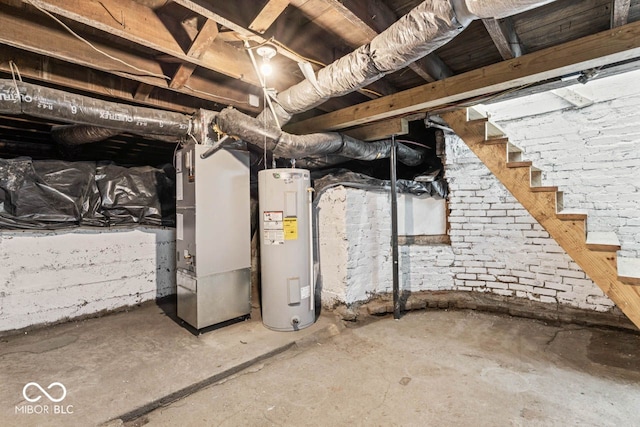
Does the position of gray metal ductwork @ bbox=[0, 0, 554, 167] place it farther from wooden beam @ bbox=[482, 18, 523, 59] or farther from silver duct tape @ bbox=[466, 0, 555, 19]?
wooden beam @ bbox=[482, 18, 523, 59]

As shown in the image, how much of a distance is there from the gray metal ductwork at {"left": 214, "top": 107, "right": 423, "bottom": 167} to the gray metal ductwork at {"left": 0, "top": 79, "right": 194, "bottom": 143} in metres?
0.38

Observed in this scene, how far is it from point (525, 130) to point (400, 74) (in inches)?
64.5

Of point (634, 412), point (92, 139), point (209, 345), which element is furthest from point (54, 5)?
point (634, 412)

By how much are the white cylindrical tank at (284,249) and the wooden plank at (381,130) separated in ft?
3.10

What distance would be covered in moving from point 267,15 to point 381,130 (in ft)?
5.97

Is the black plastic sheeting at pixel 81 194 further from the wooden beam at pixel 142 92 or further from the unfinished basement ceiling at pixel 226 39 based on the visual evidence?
the wooden beam at pixel 142 92

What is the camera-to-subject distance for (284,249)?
8.67 feet

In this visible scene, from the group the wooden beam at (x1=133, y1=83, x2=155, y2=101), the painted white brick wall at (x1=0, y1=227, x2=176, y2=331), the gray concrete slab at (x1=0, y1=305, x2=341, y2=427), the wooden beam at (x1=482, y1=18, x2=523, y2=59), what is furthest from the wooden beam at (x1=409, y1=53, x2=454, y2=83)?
the painted white brick wall at (x1=0, y1=227, x2=176, y2=331)

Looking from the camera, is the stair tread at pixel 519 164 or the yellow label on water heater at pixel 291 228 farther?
the yellow label on water heater at pixel 291 228

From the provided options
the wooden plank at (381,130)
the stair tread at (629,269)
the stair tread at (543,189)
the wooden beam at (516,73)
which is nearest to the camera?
the wooden beam at (516,73)

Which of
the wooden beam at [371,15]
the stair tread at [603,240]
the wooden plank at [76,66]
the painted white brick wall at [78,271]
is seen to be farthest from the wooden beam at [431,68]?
the painted white brick wall at [78,271]

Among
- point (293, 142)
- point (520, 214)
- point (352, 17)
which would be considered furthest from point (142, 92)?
point (520, 214)

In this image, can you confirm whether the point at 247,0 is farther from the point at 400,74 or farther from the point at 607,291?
the point at 607,291

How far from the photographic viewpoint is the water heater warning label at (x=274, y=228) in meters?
2.63
